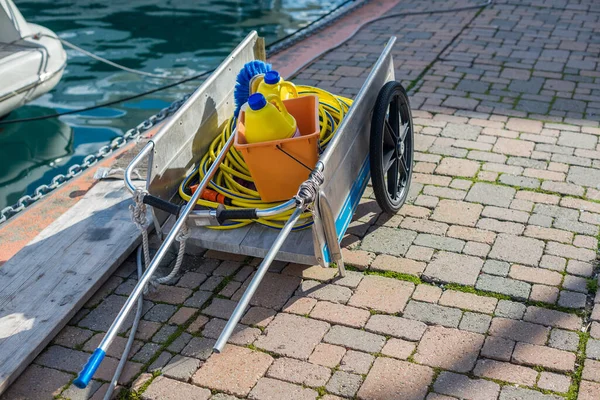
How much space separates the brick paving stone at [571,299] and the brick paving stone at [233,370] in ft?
5.64

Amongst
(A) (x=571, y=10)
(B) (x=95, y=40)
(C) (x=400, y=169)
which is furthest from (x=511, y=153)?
(B) (x=95, y=40)

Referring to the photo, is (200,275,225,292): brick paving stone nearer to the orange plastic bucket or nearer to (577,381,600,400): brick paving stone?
the orange plastic bucket

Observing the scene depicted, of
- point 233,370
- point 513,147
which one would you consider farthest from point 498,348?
point 513,147

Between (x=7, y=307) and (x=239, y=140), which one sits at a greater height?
(x=239, y=140)

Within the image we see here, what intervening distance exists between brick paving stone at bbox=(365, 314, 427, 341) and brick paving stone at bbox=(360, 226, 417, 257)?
0.68 meters

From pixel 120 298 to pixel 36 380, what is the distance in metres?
0.77

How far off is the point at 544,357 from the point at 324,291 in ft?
4.34

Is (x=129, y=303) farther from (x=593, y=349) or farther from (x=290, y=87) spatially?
(x=593, y=349)

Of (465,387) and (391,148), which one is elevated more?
(391,148)

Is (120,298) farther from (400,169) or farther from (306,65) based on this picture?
(306,65)

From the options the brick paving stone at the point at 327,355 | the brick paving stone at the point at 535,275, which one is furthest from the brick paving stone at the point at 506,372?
the brick paving stone at the point at 535,275

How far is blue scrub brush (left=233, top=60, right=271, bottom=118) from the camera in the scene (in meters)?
5.00

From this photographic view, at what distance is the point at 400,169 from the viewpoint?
203 inches

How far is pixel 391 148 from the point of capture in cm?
501
